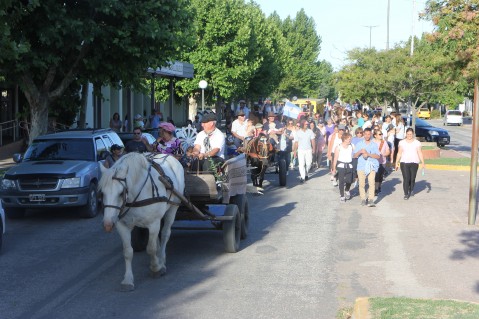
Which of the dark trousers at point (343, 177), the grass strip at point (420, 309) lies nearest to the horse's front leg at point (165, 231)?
the grass strip at point (420, 309)

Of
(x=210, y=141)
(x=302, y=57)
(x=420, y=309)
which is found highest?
(x=302, y=57)

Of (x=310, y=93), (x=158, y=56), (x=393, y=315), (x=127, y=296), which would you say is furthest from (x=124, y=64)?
(x=310, y=93)

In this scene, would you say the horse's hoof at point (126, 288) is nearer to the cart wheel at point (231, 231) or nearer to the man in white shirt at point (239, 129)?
the cart wheel at point (231, 231)

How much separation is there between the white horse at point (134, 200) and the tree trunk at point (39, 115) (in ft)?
39.8

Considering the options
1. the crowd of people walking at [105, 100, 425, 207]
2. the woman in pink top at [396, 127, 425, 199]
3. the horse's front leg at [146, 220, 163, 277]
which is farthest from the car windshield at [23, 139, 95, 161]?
the woman in pink top at [396, 127, 425, 199]

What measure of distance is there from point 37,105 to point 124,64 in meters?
2.75

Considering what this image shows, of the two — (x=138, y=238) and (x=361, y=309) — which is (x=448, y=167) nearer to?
(x=138, y=238)

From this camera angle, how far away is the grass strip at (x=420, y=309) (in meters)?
7.68

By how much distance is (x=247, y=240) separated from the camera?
13008mm

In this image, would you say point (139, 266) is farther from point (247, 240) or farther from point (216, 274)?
point (247, 240)

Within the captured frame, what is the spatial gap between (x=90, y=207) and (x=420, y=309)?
362 inches

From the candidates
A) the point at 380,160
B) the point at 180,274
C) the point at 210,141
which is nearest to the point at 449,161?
the point at 380,160

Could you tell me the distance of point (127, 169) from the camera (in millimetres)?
9266

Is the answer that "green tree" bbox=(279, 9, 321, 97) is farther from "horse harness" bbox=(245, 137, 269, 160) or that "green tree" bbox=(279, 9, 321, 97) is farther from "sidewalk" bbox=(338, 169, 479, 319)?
"sidewalk" bbox=(338, 169, 479, 319)
